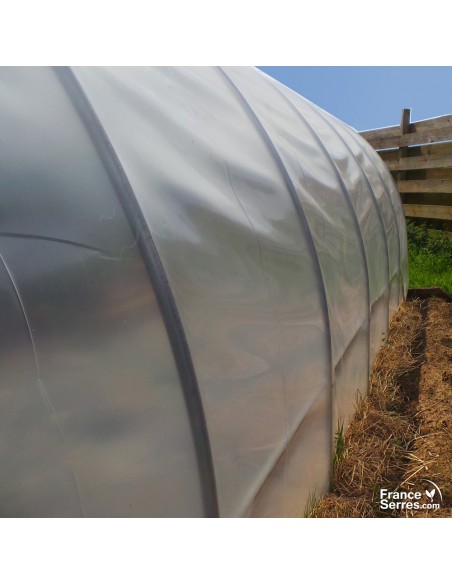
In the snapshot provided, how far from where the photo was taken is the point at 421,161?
8.00m

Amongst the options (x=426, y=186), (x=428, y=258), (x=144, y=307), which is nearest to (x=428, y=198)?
(x=426, y=186)

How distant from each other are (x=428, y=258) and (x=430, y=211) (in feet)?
3.39

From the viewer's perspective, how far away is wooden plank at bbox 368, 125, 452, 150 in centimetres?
755

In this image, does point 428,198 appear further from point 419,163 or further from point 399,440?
point 399,440

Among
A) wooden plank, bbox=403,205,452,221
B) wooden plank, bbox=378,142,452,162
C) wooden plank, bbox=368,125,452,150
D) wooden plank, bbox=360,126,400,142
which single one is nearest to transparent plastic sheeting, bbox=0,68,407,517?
wooden plank, bbox=378,142,452,162

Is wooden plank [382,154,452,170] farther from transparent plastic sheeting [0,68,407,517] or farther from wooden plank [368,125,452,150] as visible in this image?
transparent plastic sheeting [0,68,407,517]

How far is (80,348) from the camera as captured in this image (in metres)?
1.02

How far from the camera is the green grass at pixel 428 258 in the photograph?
275 inches

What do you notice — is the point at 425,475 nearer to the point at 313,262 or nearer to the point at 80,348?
the point at 313,262

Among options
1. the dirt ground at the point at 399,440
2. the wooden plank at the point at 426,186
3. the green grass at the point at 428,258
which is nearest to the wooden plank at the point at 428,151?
the wooden plank at the point at 426,186

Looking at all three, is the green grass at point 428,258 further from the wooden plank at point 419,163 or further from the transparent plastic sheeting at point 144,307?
the transparent plastic sheeting at point 144,307

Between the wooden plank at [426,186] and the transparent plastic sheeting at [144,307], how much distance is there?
6.82 meters

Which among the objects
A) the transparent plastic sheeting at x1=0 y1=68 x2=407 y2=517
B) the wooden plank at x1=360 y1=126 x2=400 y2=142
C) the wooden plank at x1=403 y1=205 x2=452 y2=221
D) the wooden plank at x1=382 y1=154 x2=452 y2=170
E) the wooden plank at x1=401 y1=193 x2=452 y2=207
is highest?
the wooden plank at x1=360 y1=126 x2=400 y2=142

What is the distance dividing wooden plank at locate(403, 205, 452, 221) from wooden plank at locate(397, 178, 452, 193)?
38 cm
